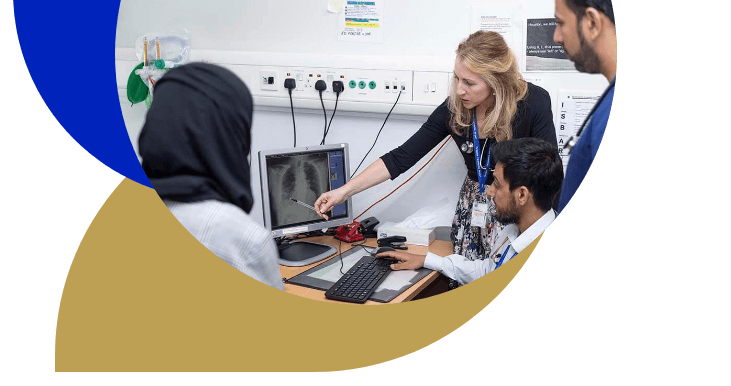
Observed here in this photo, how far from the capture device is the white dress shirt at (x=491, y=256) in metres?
1.65

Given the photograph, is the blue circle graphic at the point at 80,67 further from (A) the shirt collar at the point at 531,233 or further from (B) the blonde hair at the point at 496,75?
(A) the shirt collar at the point at 531,233

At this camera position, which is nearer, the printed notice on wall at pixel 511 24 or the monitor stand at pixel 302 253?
the printed notice on wall at pixel 511 24

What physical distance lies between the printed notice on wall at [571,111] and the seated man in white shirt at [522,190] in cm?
3

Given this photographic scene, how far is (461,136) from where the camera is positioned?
1671mm

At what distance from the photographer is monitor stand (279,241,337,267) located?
6.07 feet

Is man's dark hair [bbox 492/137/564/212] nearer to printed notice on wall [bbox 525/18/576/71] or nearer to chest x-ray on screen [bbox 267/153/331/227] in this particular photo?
printed notice on wall [bbox 525/18/576/71]

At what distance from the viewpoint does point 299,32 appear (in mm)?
1679

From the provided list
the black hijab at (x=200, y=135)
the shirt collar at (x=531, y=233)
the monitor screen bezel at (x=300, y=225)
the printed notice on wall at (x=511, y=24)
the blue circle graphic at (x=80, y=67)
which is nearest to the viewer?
the black hijab at (x=200, y=135)

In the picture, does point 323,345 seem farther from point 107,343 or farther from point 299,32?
point 299,32

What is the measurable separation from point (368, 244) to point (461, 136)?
496mm

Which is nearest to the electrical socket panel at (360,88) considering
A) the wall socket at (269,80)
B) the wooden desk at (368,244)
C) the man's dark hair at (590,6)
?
the wall socket at (269,80)

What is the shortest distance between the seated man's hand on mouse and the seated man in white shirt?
8.9 inches

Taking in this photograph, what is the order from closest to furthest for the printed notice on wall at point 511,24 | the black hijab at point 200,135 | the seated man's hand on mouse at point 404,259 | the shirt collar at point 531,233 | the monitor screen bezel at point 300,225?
the black hijab at point 200,135, the printed notice on wall at point 511,24, the shirt collar at point 531,233, the monitor screen bezel at point 300,225, the seated man's hand on mouse at point 404,259

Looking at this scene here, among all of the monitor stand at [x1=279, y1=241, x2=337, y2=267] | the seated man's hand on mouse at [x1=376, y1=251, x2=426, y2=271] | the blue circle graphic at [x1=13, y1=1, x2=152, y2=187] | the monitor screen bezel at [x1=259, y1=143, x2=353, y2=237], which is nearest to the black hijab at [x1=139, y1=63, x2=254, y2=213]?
the blue circle graphic at [x1=13, y1=1, x2=152, y2=187]
